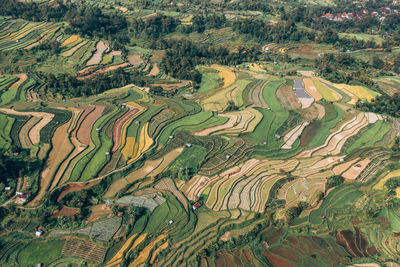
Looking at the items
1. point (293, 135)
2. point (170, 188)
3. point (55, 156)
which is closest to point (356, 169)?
point (293, 135)

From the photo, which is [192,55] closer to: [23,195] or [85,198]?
[85,198]

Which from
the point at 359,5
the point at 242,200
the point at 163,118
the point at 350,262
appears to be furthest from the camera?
the point at 359,5

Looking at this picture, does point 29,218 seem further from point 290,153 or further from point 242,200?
point 290,153

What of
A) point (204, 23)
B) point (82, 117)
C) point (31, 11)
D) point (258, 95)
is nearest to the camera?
point (82, 117)

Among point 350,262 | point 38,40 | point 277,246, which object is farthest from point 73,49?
point 350,262

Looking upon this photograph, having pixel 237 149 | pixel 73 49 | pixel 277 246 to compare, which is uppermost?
pixel 73 49

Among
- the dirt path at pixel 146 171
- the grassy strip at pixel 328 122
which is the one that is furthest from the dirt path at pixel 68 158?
the grassy strip at pixel 328 122
